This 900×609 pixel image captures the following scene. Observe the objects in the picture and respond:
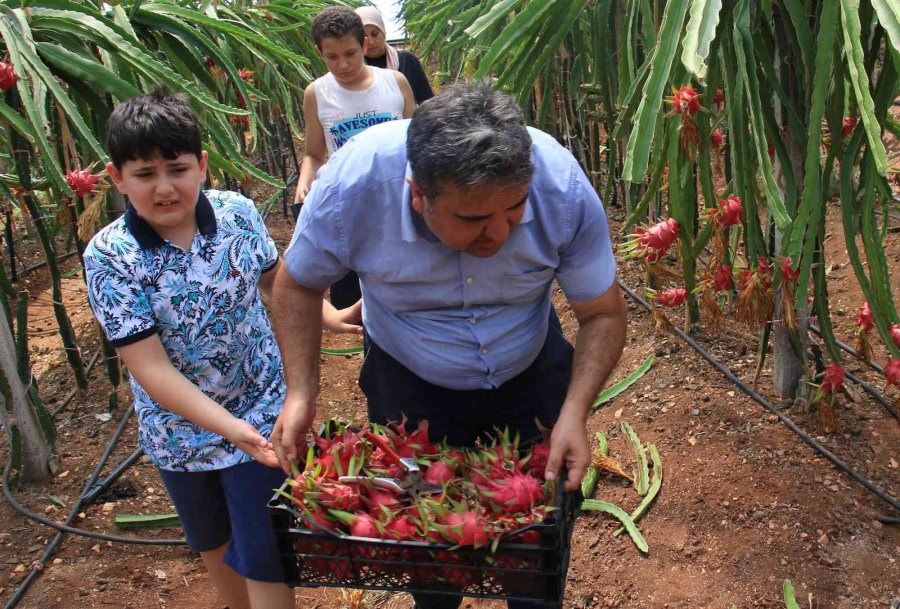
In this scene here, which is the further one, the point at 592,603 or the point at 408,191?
the point at 592,603

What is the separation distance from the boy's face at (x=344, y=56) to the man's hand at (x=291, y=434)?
2.16 meters

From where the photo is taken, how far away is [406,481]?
158 cm

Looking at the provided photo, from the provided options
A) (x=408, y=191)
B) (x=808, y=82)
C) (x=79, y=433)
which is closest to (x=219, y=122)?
(x=79, y=433)

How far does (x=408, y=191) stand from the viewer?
5.32ft

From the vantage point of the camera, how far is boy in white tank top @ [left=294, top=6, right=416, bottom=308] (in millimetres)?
3504

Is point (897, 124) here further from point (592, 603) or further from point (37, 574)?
point (37, 574)

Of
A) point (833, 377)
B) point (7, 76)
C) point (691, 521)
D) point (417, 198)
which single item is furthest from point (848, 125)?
point (7, 76)

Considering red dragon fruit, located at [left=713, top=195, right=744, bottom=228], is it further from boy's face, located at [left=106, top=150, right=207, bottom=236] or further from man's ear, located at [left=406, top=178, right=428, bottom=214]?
boy's face, located at [left=106, top=150, right=207, bottom=236]

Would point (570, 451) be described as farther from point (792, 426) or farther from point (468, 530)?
point (792, 426)

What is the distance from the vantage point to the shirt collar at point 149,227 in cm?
185

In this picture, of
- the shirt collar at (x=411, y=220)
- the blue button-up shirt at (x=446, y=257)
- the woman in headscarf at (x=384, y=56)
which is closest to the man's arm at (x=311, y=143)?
the woman in headscarf at (x=384, y=56)

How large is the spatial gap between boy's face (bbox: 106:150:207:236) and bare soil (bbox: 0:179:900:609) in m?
1.32

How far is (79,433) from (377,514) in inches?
101

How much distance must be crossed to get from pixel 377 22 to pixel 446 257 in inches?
112
